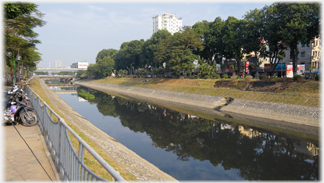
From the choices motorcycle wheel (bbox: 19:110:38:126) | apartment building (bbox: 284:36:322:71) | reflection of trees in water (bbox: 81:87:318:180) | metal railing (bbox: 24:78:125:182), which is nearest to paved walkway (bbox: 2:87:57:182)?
metal railing (bbox: 24:78:125:182)

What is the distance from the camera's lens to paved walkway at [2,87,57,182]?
257 inches

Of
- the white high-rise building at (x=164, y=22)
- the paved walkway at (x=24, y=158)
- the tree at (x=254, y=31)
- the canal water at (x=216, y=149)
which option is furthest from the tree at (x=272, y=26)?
the white high-rise building at (x=164, y=22)

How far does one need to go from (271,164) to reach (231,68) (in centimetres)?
6236

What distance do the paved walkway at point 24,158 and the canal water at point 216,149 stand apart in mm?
8885

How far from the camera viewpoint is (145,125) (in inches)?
1123

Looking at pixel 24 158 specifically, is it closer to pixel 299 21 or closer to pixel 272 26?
pixel 299 21

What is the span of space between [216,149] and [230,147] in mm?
1488

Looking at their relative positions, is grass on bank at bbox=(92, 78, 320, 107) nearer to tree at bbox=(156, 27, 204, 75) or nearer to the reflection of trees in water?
tree at bbox=(156, 27, 204, 75)

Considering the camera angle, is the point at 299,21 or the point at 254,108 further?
the point at 299,21

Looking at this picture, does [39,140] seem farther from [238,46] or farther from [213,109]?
[238,46]

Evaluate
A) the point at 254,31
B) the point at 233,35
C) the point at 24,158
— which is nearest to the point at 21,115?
the point at 24,158

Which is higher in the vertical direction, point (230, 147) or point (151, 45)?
point (151, 45)

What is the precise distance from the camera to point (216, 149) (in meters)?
19.2

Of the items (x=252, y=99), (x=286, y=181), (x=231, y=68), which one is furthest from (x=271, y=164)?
(x=231, y=68)
